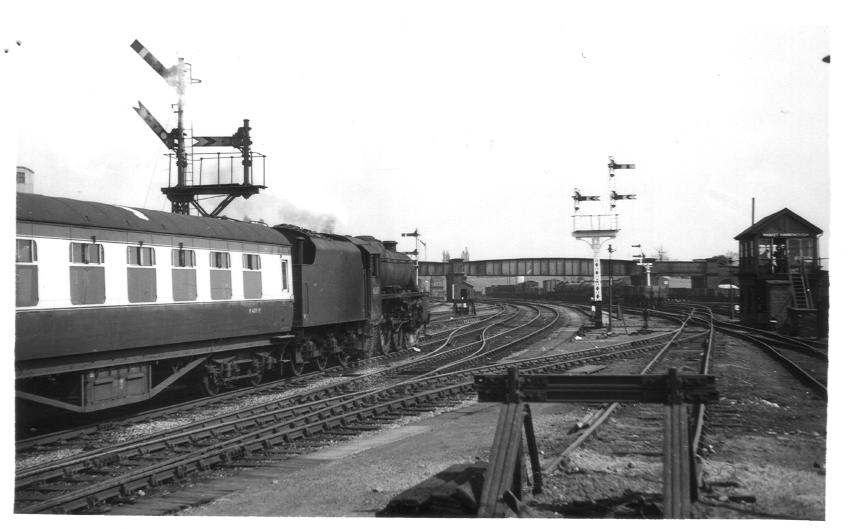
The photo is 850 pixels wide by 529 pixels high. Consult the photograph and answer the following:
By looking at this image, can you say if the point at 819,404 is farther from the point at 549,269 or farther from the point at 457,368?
the point at 549,269

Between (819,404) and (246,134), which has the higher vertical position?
(246,134)

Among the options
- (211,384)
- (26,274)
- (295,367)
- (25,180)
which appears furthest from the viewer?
(295,367)

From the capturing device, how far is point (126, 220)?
1085 centimetres

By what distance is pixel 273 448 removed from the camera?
9.77m

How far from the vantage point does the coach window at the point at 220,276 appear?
507 inches

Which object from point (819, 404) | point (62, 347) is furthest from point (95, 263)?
point (819, 404)

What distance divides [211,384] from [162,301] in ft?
9.54

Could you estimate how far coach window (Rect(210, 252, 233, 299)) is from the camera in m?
12.9

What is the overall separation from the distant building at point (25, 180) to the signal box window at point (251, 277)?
4.96 metres

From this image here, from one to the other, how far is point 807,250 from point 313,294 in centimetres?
1264

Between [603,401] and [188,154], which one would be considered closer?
[603,401]

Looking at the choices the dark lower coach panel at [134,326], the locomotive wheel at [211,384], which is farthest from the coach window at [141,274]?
the locomotive wheel at [211,384]

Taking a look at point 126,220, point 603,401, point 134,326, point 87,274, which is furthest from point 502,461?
point 126,220

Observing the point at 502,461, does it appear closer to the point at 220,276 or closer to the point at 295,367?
the point at 220,276
